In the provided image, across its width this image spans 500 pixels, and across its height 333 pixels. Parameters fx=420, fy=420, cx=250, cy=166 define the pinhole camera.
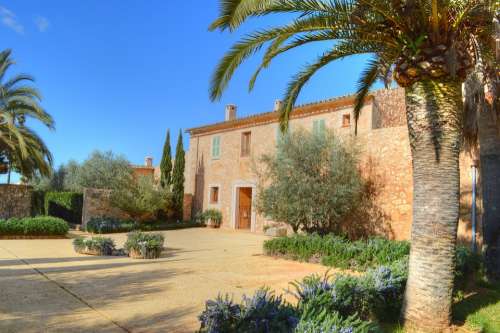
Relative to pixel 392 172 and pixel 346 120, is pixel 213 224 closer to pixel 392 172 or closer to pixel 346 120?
pixel 346 120

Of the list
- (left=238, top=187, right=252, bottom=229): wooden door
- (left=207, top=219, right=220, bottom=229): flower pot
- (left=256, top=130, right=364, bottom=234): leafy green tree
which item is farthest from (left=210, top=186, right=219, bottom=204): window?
(left=256, top=130, right=364, bottom=234): leafy green tree

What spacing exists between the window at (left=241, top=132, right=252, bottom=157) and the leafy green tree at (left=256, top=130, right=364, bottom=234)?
7335 mm

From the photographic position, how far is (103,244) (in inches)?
393

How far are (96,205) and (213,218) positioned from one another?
18.5ft

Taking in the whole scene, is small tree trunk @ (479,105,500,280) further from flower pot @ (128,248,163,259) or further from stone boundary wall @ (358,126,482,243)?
flower pot @ (128,248,163,259)

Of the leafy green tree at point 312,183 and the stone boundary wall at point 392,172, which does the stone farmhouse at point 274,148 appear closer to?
the stone boundary wall at point 392,172

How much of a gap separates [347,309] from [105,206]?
15541 millimetres

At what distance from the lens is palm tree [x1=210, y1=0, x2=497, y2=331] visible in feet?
15.0

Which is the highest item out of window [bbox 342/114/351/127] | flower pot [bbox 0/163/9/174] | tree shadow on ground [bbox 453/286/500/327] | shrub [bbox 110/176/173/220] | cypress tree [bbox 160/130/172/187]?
window [bbox 342/114/351/127]

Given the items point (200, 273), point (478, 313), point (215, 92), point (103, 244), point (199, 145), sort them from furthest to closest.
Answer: point (199, 145)
point (103, 244)
point (200, 273)
point (215, 92)
point (478, 313)

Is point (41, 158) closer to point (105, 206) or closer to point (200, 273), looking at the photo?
point (105, 206)

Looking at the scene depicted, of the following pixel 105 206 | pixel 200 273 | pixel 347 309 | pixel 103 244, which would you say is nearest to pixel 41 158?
pixel 105 206

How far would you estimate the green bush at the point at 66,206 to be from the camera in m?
20.4

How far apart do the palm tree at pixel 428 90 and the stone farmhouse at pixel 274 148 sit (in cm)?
636
